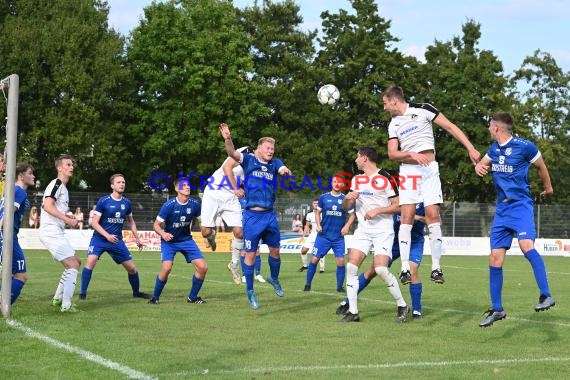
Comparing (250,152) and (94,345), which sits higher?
(250,152)

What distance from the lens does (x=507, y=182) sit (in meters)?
9.40

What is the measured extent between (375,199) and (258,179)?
6.42 feet

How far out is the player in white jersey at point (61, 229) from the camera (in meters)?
11.5

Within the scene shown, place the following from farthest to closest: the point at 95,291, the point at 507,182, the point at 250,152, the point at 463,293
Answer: the point at 463,293 < the point at 95,291 < the point at 250,152 < the point at 507,182

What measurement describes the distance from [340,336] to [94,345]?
283cm

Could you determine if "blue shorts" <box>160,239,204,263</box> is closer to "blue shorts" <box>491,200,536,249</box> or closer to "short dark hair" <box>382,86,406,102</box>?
"short dark hair" <box>382,86,406,102</box>

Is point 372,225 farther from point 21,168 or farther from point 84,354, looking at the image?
point 21,168

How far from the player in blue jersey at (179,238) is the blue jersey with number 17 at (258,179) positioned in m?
1.42

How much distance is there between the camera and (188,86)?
5006 cm

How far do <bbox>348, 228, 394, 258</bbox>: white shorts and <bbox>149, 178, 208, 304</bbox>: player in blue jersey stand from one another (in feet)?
10.2

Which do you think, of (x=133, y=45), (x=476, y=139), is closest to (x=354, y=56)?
(x=476, y=139)

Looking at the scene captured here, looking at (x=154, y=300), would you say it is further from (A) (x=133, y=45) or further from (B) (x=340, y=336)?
(A) (x=133, y=45)

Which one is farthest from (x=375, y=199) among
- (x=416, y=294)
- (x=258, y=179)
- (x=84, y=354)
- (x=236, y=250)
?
(x=236, y=250)

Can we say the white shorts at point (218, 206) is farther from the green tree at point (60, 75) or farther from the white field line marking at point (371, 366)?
the green tree at point (60, 75)
